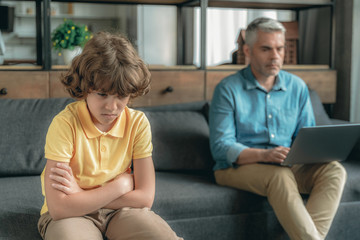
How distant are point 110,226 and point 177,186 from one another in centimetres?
60

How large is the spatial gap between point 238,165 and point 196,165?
290mm

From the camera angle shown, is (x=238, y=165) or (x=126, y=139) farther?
(x=238, y=165)

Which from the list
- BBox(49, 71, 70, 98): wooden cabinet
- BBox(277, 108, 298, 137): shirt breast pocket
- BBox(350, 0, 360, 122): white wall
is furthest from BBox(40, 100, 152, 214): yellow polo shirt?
BBox(350, 0, 360, 122): white wall

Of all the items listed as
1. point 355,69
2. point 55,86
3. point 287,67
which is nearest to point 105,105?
point 55,86

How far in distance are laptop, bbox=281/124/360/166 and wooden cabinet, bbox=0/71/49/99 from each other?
1.28m

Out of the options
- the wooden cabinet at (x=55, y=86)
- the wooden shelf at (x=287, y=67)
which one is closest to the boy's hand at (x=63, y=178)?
the wooden cabinet at (x=55, y=86)

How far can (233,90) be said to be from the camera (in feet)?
6.91

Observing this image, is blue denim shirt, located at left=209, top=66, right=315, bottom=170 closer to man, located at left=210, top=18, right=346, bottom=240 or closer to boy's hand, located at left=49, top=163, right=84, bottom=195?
man, located at left=210, top=18, right=346, bottom=240

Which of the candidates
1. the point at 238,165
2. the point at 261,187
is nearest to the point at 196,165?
the point at 238,165

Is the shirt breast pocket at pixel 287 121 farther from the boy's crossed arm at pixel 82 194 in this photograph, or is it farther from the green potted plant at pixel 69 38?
the green potted plant at pixel 69 38

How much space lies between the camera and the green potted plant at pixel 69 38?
99.0 inches

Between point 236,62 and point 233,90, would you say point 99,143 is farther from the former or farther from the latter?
point 236,62

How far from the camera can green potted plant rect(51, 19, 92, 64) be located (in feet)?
8.25

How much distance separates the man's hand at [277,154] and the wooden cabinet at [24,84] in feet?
3.89
